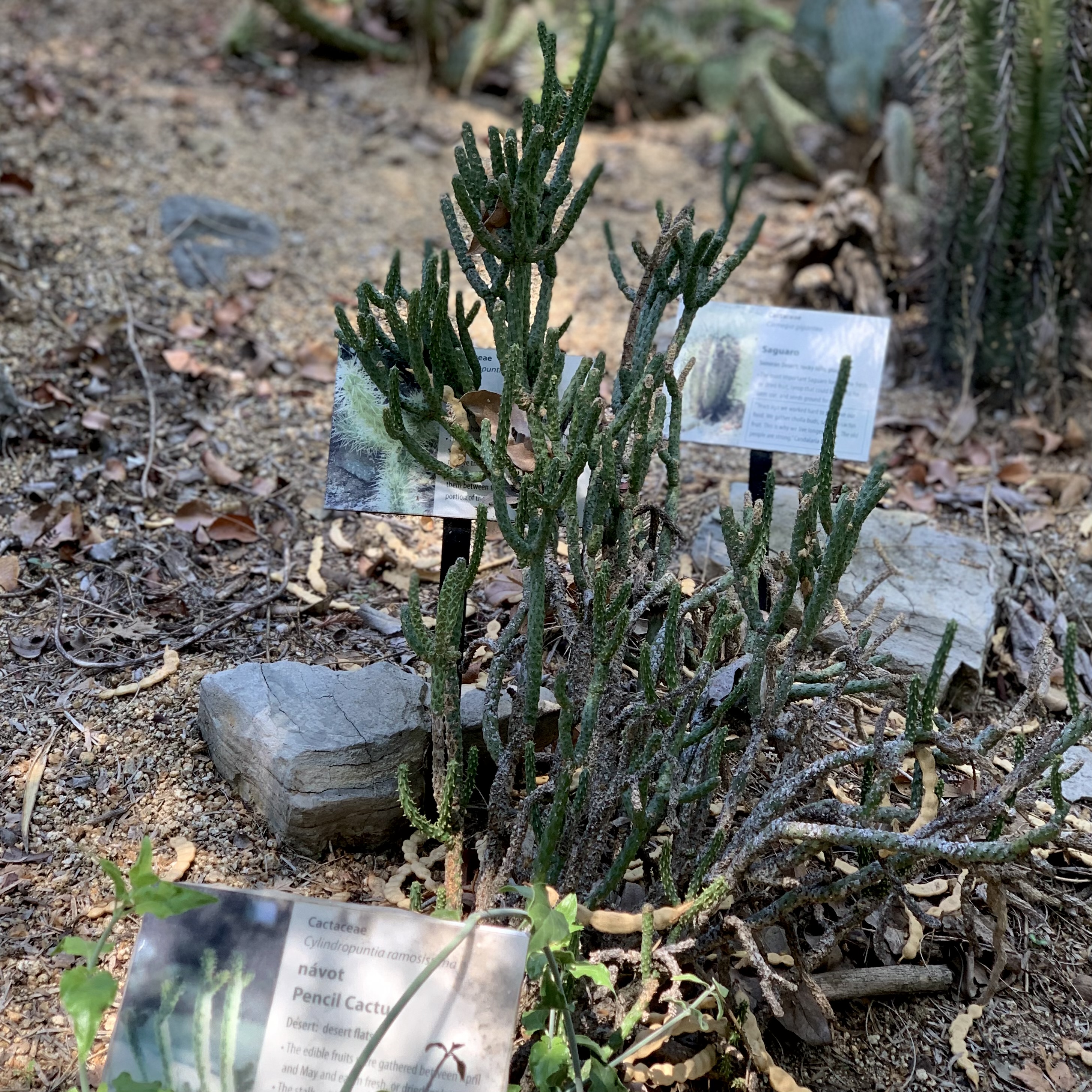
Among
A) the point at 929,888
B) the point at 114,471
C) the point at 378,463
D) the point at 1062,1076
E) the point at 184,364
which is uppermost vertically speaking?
the point at 378,463

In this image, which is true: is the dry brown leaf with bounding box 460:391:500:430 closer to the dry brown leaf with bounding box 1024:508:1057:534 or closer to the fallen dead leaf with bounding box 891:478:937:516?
the fallen dead leaf with bounding box 891:478:937:516

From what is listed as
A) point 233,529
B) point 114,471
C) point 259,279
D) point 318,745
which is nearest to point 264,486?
point 233,529

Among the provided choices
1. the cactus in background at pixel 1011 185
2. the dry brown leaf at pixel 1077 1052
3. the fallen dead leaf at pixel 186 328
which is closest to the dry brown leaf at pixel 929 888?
the dry brown leaf at pixel 1077 1052

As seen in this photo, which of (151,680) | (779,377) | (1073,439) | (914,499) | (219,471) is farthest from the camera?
(1073,439)

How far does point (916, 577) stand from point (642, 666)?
1.47 metres

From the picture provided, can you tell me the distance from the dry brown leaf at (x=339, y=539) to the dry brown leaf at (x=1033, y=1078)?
1867 mm

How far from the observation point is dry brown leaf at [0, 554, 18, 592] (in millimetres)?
2506

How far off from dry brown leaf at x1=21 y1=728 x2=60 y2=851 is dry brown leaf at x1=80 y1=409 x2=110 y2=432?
1170 millimetres

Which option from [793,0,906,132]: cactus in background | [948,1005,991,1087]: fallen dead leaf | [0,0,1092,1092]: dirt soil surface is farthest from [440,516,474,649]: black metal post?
[793,0,906,132]: cactus in background

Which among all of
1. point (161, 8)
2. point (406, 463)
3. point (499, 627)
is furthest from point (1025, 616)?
point (161, 8)

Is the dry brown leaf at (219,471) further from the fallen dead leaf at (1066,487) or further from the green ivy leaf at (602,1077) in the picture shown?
the fallen dead leaf at (1066,487)

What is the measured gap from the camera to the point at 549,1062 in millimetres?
1401

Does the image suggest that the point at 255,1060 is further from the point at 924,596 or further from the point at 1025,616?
the point at 1025,616

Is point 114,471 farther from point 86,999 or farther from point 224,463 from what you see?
point 86,999
